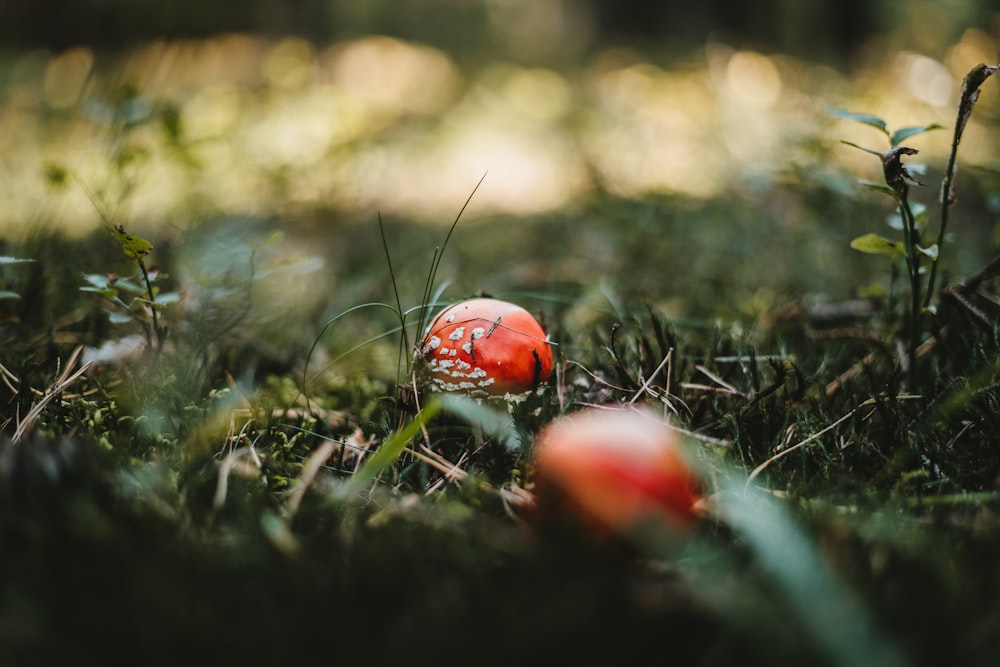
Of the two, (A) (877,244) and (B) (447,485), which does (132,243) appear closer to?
(B) (447,485)

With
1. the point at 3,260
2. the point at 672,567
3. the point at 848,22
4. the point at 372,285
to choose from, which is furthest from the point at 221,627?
the point at 848,22

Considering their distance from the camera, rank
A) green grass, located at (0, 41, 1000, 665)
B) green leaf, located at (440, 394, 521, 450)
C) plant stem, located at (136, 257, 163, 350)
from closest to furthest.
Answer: green grass, located at (0, 41, 1000, 665)
green leaf, located at (440, 394, 521, 450)
plant stem, located at (136, 257, 163, 350)

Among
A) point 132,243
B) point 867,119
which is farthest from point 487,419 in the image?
point 867,119

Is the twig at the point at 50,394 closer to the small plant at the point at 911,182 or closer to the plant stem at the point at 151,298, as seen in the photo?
the plant stem at the point at 151,298

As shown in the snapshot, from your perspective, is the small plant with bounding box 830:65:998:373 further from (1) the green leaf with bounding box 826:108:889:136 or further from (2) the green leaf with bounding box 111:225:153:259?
(2) the green leaf with bounding box 111:225:153:259

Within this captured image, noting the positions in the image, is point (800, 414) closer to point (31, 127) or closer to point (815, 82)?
point (815, 82)

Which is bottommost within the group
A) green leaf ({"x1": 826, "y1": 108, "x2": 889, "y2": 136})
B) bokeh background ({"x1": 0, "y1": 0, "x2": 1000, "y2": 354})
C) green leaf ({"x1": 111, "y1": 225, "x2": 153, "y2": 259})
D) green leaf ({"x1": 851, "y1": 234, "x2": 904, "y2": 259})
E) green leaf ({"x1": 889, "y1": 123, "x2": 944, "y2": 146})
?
bokeh background ({"x1": 0, "y1": 0, "x2": 1000, "y2": 354})

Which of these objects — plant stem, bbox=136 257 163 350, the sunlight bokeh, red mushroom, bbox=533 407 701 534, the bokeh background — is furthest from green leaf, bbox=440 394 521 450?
the sunlight bokeh

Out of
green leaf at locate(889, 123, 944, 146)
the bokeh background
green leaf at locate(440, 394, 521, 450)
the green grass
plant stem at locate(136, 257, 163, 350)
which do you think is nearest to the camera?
the green grass
